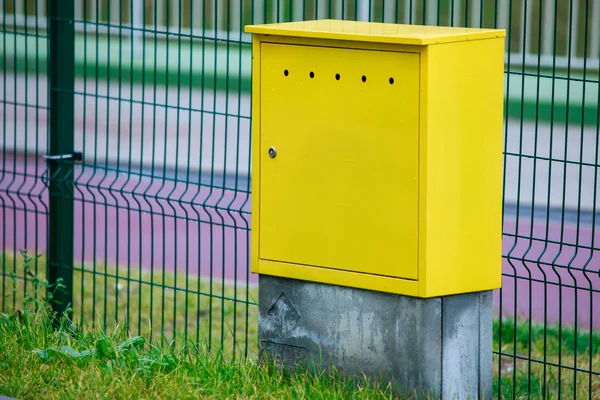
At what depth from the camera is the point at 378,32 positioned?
166 inches

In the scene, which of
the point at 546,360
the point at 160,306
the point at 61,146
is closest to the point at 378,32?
the point at 546,360

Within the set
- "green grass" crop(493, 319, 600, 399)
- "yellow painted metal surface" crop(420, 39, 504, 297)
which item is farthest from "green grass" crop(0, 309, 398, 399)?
"green grass" crop(493, 319, 600, 399)

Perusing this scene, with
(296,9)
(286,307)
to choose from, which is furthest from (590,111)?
(286,307)

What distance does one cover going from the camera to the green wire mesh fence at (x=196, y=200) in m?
5.26

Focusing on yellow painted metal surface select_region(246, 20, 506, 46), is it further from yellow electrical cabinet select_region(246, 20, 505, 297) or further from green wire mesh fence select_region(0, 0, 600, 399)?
green wire mesh fence select_region(0, 0, 600, 399)

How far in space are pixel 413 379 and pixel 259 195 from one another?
945mm

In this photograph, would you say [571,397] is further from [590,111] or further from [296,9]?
[296,9]

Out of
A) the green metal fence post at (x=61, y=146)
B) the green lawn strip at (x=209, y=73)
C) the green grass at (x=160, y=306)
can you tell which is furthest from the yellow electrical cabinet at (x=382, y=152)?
the green lawn strip at (x=209, y=73)

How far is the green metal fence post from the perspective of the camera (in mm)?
6086

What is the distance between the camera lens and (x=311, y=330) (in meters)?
4.52

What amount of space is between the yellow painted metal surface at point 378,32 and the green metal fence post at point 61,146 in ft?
6.50

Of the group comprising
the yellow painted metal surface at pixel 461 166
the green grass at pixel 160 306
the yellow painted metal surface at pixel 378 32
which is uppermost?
the yellow painted metal surface at pixel 378 32

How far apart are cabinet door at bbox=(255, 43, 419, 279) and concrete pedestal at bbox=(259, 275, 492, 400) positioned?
5.4 inches

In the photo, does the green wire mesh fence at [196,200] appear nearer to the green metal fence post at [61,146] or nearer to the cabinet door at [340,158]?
the green metal fence post at [61,146]
